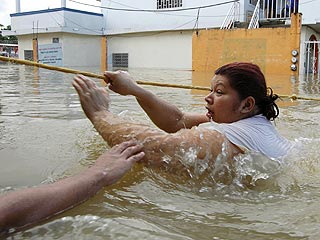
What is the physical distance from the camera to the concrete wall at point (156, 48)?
19.8m

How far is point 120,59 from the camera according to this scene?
22500mm

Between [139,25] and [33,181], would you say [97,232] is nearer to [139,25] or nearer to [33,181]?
[33,181]

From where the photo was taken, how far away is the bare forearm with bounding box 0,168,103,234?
138 centimetres

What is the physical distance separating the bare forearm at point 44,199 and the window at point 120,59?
67.8 feet

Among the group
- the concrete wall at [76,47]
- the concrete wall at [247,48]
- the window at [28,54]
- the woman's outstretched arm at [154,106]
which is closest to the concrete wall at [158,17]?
the concrete wall at [76,47]

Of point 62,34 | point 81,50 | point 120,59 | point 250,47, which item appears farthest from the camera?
point 81,50

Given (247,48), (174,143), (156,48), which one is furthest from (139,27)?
(174,143)

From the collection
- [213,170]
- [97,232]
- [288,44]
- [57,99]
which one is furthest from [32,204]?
[288,44]

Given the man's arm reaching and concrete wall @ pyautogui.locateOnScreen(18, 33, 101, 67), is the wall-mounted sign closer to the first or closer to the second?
concrete wall @ pyautogui.locateOnScreen(18, 33, 101, 67)

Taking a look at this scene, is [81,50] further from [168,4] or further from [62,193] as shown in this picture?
[62,193]

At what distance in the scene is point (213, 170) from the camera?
2109 mm

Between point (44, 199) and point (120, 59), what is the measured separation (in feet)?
70.0

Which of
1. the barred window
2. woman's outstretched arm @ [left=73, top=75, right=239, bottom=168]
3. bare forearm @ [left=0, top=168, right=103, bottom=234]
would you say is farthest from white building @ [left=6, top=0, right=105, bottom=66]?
Result: bare forearm @ [left=0, top=168, right=103, bottom=234]

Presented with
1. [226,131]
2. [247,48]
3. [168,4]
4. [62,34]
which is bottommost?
[226,131]
